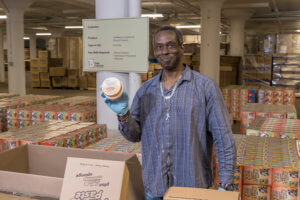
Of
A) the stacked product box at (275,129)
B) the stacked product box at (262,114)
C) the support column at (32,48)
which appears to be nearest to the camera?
the stacked product box at (275,129)

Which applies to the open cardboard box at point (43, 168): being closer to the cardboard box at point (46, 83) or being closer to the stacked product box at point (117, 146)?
the stacked product box at point (117, 146)

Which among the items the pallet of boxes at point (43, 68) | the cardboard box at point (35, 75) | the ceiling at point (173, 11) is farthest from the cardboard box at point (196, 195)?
the cardboard box at point (35, 75)

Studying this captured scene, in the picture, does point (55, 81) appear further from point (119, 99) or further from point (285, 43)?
point (119, 99)

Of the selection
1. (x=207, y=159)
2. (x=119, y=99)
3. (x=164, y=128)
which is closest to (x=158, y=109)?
(x=164, y=128)

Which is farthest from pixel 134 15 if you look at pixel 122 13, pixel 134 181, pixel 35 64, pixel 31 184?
pixel 35 64

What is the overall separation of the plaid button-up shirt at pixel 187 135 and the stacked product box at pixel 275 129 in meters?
2.36

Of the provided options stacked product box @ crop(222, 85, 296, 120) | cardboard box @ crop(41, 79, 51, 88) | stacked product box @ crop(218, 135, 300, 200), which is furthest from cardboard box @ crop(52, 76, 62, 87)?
stacked product box @ crop(218, 135, 300, 200)

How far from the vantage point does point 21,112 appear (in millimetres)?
5363

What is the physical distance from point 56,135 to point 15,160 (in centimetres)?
142

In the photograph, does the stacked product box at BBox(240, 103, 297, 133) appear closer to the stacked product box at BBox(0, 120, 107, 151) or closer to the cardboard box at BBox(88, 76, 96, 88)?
the stacked product box at BBox(0, 120, 107, 151)

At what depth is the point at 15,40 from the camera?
42.3ft

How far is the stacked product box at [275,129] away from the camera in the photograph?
14.3 ft

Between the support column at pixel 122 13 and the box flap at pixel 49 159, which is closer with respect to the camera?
the box flap at pixel 49 159

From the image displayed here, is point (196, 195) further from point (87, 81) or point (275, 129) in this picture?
point (87, 81)
